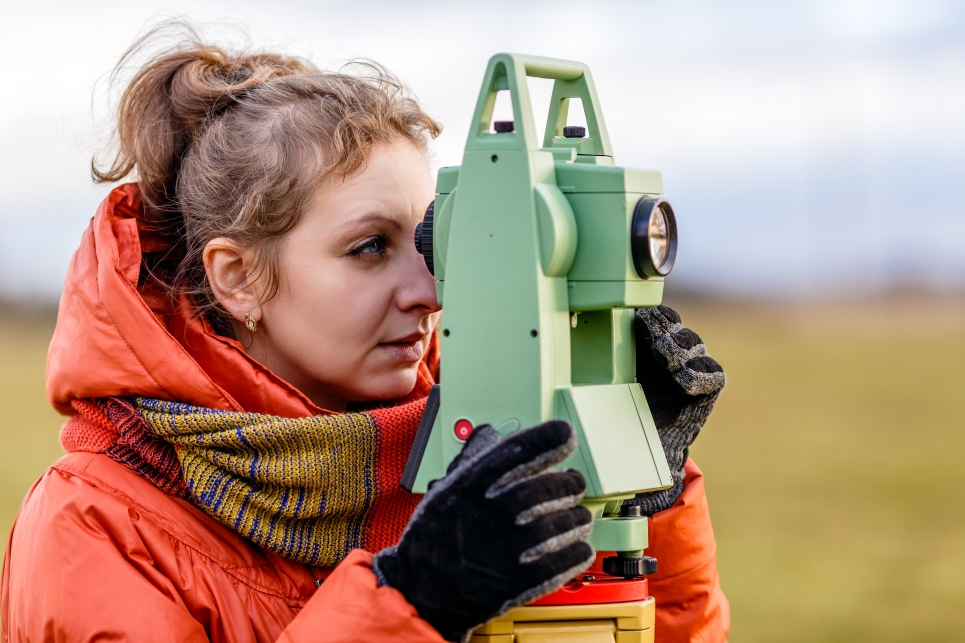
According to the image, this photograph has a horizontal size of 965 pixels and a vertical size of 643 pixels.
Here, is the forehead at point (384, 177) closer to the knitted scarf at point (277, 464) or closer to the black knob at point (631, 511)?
the knitted scarf at point (277, 464)

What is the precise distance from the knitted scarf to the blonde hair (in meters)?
0.29

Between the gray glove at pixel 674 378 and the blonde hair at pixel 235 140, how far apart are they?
2.12ft

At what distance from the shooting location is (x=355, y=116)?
189 cm

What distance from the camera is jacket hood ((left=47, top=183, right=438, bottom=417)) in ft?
5.63

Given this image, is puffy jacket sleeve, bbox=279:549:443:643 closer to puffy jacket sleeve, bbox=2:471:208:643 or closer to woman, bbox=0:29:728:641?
woman, bbox=0:29:728:641

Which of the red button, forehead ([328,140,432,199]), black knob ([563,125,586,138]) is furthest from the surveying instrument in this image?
forehead ([328,140,432,199])

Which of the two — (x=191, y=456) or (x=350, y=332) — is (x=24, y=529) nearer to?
(x=191, y=456)

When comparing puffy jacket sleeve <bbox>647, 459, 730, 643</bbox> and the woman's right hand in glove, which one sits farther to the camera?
puffy jacket sleeve <bbox>647, 459, 730, 643</bbox>

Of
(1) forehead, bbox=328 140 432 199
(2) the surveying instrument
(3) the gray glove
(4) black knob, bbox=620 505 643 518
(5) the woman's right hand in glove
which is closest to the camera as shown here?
(5) the woman's right hand in glove

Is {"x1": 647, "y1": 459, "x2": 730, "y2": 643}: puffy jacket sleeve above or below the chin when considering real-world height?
below

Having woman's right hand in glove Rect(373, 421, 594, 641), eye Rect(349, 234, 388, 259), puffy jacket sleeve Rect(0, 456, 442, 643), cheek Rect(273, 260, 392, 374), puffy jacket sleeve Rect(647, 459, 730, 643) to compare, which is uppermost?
eye Rect(349, 234, 388, 259)

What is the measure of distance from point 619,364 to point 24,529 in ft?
3.48

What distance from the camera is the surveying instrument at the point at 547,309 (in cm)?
137

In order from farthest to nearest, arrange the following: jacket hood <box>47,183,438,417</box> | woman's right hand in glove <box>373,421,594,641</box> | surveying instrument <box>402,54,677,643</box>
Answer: jacket hood <box>47,183,438,417</box> → surveying instrument <box>402,54,677,643</box> → woman's right hand in glove <box>373,421,594,641</box>
